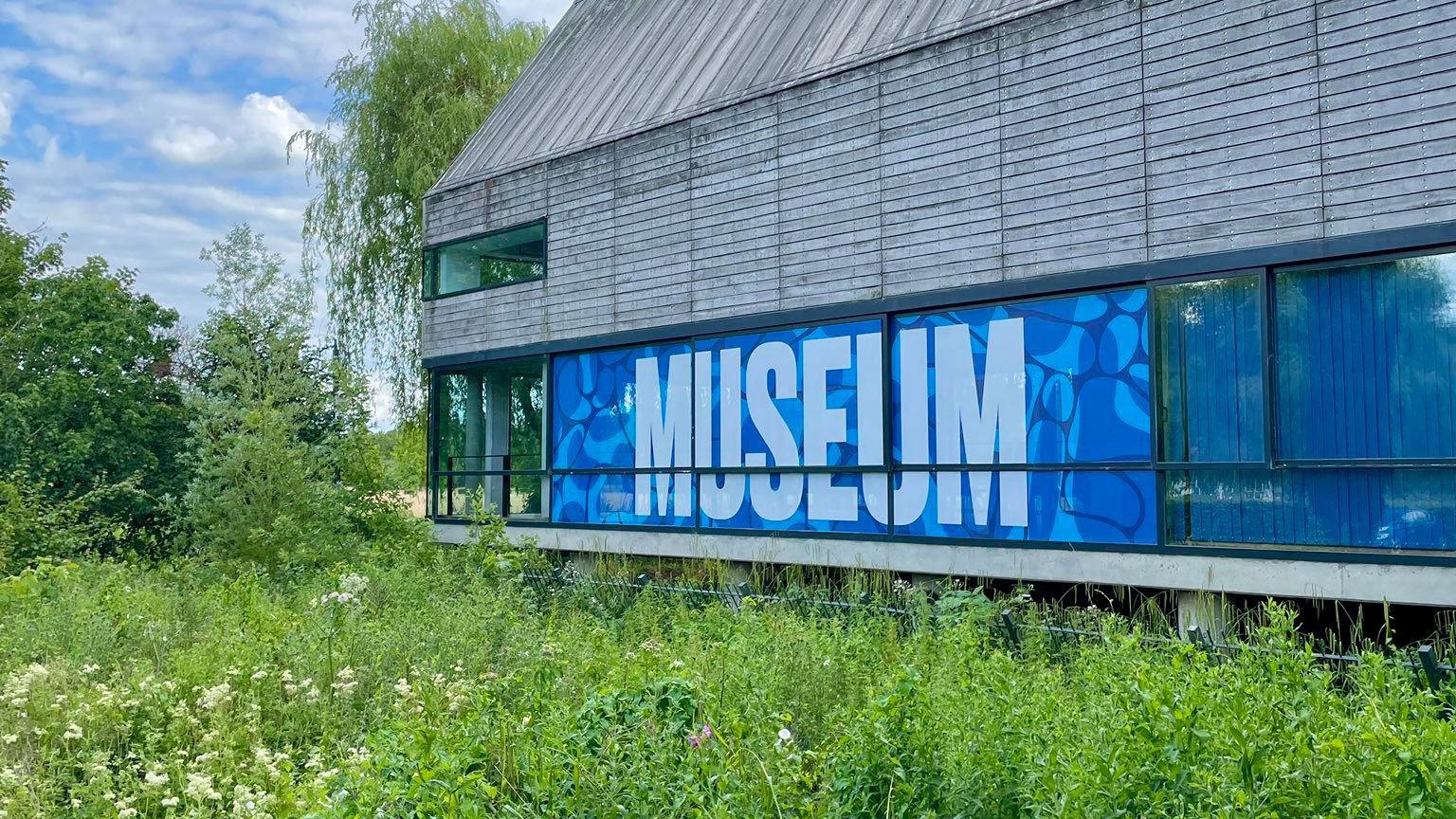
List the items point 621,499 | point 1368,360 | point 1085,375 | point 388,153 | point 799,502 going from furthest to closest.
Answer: point 388,153, point 621,499, point 799,502, point 1085,375, point 1368,360

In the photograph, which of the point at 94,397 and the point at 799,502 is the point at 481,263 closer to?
the point at 94,397

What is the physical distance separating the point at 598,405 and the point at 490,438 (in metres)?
3.02

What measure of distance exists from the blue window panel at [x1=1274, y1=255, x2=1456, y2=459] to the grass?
2475 mm

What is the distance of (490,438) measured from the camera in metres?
18.5

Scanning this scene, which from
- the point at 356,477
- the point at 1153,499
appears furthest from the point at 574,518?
the point at 1153,499

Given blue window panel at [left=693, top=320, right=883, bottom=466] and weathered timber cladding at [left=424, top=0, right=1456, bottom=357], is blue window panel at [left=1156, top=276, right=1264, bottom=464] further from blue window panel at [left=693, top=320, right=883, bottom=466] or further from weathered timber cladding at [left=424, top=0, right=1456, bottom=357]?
blue window panel at [left=693, top=320, right=883, bottom=466]

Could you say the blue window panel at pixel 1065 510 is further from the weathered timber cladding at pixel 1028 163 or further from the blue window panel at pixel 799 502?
the weathered timber cladding at pixel 1028 163

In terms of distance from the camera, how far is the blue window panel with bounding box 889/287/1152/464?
10656mm

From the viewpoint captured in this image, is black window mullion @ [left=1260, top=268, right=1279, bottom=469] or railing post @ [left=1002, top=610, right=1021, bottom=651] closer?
railing post @ [left=1002, top=610, right=1021, bottom=651]

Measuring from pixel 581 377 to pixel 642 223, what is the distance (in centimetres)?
232

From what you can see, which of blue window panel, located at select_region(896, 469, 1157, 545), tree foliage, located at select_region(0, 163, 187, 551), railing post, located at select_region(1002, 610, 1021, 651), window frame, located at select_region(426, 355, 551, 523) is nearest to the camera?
railing post, located at select_region(1002, 610, 1021, 651)

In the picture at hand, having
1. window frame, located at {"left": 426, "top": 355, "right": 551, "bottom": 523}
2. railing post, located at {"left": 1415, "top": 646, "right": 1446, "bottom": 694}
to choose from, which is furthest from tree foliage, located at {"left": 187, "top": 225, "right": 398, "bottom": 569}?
railing post, located at {"left": 1415, "top": 646, "right": 1446, "bottom": 694}

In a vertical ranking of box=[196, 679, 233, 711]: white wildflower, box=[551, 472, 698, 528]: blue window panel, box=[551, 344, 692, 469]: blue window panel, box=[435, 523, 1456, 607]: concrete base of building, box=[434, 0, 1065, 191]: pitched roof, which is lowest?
box=[196, 679, 233, 711]: white wildflower

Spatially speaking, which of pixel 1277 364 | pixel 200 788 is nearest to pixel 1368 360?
pixel 1277 364
